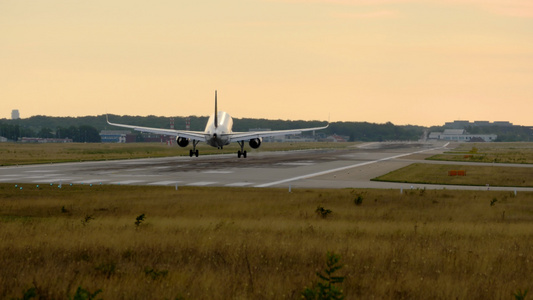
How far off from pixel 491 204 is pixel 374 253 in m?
19.7

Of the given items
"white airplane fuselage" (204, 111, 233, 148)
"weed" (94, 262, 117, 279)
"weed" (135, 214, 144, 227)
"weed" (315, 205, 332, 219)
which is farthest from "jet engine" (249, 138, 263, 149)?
"weed" (94, 262, 117, 279)

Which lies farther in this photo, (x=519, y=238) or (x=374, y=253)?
(x=519, y=238)

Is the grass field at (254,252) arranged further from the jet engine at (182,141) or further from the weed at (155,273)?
the jet engine at (182,141)

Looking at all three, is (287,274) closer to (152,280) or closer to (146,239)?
(152,280)

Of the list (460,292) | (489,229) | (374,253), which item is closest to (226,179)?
(489,229)

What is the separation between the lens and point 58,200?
34312 millimetres

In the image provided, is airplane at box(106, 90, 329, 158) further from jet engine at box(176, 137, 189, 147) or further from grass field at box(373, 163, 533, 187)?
grass field at box(373, 163, 533, 187)

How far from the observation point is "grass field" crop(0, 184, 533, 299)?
12547 millimetres

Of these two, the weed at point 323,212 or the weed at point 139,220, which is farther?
the weed at point 323,212

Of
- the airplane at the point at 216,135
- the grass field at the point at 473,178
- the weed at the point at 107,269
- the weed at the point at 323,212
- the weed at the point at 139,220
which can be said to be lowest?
the grass field at the point at 473,178

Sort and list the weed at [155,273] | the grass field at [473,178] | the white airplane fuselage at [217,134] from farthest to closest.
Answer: the white airplane fuselage at [217,134] → the grass field at [473,178] → the weed at [155,273]

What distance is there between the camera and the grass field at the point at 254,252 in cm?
1255

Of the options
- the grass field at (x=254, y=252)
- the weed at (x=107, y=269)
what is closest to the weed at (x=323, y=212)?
the grass field at (x=254, y=252)

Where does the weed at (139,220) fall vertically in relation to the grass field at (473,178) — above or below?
above
